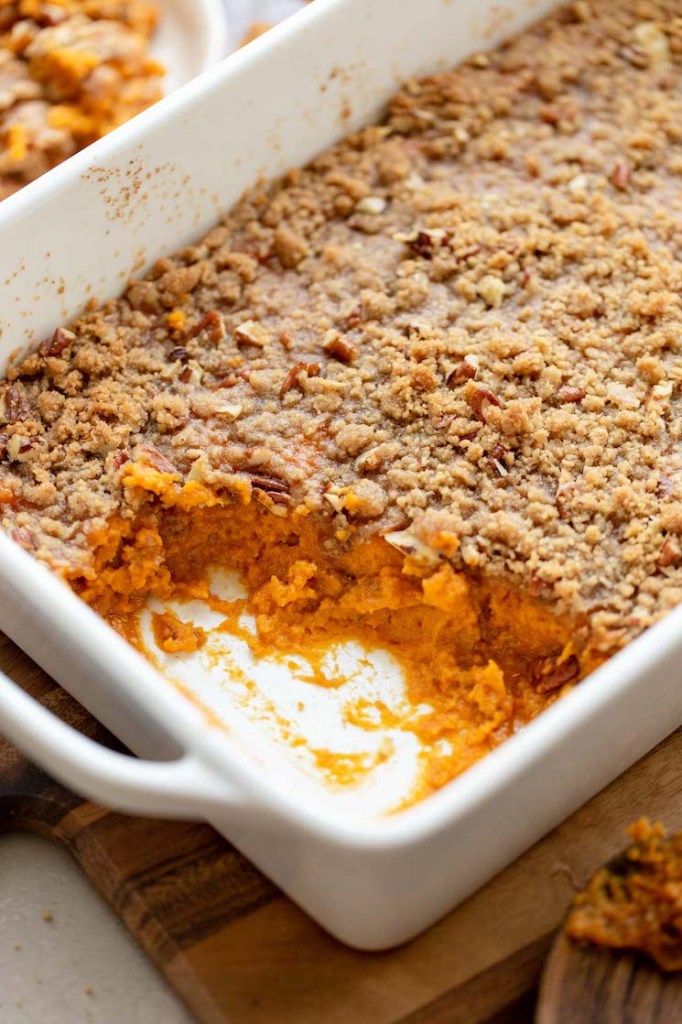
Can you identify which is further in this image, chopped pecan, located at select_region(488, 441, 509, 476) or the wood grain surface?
chopped pecan, located at select_region(488, 441, 509, 476)

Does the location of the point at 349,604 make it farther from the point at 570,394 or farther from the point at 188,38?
the point at 188,38

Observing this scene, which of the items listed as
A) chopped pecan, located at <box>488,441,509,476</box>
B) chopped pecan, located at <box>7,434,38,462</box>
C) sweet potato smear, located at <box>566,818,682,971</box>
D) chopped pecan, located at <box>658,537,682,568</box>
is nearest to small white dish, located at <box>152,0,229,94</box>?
chopped pecan, located at <box>7,434,38,462</box>

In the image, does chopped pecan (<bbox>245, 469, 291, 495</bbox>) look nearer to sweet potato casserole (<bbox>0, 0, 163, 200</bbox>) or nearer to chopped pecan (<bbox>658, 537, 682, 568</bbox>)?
chopped pecan (<bbox>658, 537, 682, 568</bbox>)

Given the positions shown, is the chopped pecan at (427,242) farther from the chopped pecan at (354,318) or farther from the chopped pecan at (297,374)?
the chopped pecan at (297,374)

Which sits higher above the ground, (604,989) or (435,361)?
(435,361)

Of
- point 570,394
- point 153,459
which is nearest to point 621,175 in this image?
point 570,394

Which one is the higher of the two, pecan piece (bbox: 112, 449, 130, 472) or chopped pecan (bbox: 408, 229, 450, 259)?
pecan piece (bbox: 112, 449, 130, 472)

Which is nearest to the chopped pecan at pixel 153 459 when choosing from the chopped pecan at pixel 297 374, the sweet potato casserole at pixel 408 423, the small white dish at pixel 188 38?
the sweet potato casserole at pixel 408 423
